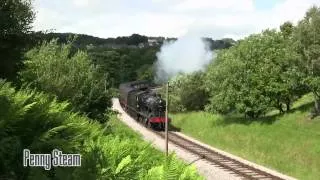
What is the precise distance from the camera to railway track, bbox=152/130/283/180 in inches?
1237

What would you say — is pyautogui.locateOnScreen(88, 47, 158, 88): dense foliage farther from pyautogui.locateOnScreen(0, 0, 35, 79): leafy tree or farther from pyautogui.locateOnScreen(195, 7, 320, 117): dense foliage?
pyautogui.locateOnScreen(0, 0, 35, 79): leafy tree

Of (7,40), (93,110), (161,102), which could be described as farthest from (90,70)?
(161,102)

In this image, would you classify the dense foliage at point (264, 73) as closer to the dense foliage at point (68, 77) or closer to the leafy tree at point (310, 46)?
the leafy tree at point (310, 46)

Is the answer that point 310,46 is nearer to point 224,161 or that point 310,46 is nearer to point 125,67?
point 224,161

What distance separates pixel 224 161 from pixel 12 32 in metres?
20.1

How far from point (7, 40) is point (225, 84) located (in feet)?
118

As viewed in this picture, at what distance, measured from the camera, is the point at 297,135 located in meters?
44.2

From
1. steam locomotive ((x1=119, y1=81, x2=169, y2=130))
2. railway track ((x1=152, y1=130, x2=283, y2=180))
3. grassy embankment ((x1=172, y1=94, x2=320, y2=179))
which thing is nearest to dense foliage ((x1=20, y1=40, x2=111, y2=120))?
railway track ((x1=152, y1=130, x2=283, y2=180))

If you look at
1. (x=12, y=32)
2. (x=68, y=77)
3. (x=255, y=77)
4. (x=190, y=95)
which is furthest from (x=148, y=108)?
(x=12, y=32)

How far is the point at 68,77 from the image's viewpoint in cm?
3053

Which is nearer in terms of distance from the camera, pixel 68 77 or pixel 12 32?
pixel 12 32

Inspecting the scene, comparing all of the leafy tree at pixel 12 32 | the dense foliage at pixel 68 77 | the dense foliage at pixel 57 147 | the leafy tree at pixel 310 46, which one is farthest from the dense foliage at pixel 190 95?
the dense foliage at pixel 57 147

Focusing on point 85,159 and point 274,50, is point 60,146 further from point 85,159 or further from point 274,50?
point 274,50

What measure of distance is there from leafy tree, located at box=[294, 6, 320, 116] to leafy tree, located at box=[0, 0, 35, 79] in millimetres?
27855
